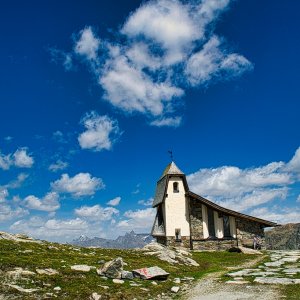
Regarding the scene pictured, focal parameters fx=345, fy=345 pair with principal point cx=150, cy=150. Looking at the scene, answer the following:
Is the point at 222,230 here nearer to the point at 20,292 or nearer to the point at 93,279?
the point at 93,279

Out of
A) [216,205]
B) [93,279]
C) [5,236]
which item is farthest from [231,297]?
[216,205]

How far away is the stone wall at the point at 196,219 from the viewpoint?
4660 centimetres

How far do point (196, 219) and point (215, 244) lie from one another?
408 centimetres

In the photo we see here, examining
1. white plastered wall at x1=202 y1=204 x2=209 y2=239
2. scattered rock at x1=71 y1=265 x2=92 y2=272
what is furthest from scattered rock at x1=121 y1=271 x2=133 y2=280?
white plastered wall at x1=202 y1=204 x2=209 y2=239

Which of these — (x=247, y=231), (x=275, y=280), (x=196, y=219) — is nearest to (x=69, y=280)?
(x=275, y=280)

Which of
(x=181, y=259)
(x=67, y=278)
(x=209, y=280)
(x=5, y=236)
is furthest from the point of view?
(x=5, y=236)

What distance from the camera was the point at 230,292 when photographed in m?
15.3

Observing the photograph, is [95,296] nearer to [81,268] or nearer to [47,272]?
[47,272]

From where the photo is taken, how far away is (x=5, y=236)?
2928 centimetres

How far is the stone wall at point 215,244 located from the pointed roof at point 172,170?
32.0 feet

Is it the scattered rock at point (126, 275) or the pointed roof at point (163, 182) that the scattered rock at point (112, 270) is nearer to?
the scattered rock at point (126, 275)

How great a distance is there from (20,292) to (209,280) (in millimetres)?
10209

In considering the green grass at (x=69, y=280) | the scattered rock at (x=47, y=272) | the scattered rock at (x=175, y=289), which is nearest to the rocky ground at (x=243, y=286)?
the scattered rock at (x=175, y=289)

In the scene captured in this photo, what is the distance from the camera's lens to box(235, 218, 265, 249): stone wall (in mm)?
46812
